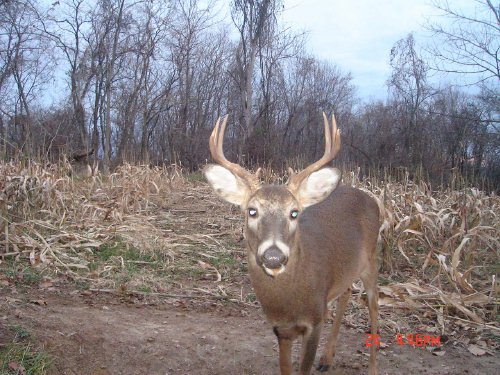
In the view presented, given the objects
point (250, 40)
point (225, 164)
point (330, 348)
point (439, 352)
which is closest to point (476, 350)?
point (439, 352)

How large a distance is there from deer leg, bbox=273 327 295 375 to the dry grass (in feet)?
6.38

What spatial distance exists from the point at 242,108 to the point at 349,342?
19.8 m

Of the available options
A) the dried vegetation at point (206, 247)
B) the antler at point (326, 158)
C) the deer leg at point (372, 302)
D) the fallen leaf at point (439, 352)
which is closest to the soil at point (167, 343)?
the fallen leaf at point (439, 352)

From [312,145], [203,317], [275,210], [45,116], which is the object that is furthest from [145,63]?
[275,210]

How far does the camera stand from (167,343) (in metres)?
4.70

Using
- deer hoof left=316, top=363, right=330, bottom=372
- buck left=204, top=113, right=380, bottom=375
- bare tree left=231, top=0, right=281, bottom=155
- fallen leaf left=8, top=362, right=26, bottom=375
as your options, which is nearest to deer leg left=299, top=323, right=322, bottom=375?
buck left=204, top=113, right=380, bottom=375

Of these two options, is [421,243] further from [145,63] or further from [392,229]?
[145,63]

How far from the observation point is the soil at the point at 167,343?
4.39 meters

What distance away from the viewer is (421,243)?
734 centimetres

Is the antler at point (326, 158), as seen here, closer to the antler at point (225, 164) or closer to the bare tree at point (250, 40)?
the antler at point (225, 164)

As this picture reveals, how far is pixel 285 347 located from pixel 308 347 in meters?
0.22

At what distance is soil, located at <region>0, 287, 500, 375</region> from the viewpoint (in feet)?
14.4

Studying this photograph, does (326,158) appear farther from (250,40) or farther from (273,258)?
(250,40)

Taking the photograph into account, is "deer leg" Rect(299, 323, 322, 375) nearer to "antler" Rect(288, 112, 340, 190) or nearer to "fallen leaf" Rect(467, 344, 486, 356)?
"antler" Rect(288, 112, 340, 190)
